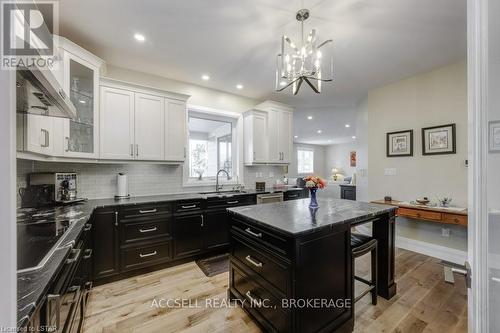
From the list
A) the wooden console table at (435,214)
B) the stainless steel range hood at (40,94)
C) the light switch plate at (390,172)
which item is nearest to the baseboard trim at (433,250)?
the wooden console table at (435,214)

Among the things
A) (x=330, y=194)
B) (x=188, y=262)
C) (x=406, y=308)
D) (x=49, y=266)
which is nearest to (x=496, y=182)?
(x=49, y=266)

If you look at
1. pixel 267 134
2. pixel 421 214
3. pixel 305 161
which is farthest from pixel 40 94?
pixel 305 161

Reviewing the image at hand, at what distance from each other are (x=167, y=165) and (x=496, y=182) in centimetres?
353

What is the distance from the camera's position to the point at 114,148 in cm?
277

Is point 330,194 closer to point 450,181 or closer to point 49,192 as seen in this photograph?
point 450,181

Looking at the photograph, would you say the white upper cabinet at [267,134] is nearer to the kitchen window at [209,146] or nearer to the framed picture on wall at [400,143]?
the kitchen window at [209,146]

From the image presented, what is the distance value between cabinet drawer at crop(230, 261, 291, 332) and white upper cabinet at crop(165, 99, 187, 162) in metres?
1.93

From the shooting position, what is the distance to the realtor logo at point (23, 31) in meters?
0.42

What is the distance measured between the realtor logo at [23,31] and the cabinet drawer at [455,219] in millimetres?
4026

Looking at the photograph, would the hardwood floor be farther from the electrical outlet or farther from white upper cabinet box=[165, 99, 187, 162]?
white upper cabinet box=[165, 99, 187, 162]

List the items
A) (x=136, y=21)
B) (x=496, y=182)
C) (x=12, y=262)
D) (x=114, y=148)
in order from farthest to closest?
1. (x=114, y=148)
2. (x=136, y=21)
3. (x=496, y=182)
4. (x=12, y=262)

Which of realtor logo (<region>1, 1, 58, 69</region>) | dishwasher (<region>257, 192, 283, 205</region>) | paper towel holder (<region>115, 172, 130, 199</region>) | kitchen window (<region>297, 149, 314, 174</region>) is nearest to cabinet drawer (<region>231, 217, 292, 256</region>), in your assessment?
realtor logo (<region>1, 1, 58, 69</region>)

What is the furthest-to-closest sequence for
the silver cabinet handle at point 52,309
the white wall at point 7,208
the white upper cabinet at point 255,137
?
the white upper cabinet at point 255,137
the silver cabinet handle at point 52,309
the white wall at point 7,208

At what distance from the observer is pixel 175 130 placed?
3266mm
